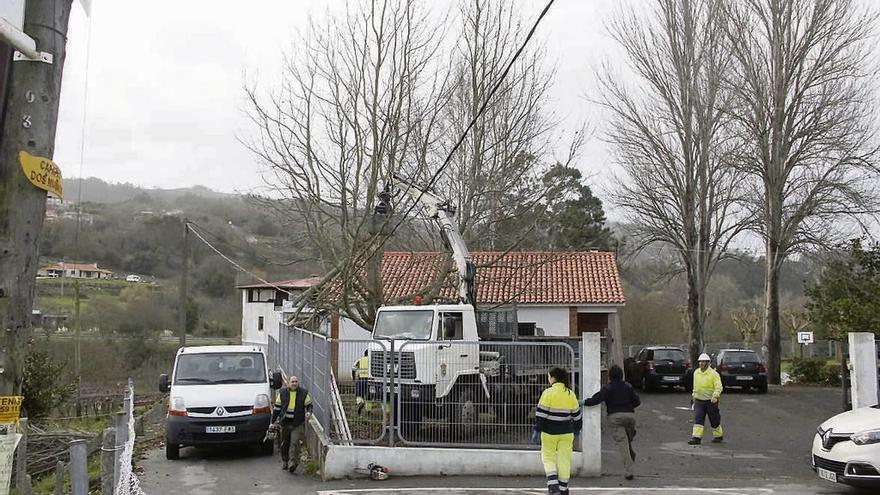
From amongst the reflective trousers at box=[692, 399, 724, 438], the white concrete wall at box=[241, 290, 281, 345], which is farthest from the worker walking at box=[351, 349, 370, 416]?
the white concrete wall at box=[241, 290, 281, 345]

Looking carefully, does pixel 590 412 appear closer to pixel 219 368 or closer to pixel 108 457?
pixel 108 457

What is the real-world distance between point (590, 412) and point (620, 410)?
42 centimetres

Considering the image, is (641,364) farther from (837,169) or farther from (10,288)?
(10,288)

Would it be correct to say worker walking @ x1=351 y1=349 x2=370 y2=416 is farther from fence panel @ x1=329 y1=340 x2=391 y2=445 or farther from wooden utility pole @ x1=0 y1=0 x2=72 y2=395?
wooden utility pole @ x1=0 y1=0 x2=72 y2=395

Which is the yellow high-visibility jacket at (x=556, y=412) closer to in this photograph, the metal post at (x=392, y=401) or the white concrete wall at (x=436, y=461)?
the white concrete wall at (x=436, y=461)

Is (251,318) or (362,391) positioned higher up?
(251,318)

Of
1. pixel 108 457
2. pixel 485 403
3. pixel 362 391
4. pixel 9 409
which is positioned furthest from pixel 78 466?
pixel 485 403

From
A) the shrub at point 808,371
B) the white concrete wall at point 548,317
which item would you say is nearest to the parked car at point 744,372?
the white concrete wall at point 548,317

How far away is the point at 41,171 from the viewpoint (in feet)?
14.6

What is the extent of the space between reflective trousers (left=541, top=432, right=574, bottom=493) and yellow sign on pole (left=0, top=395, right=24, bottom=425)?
20.1 feet

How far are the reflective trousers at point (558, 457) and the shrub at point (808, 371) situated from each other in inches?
1049

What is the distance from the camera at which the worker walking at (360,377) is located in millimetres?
12102

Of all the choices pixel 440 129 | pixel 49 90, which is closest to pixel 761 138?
pixel 440 129

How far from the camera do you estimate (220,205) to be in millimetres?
40312
